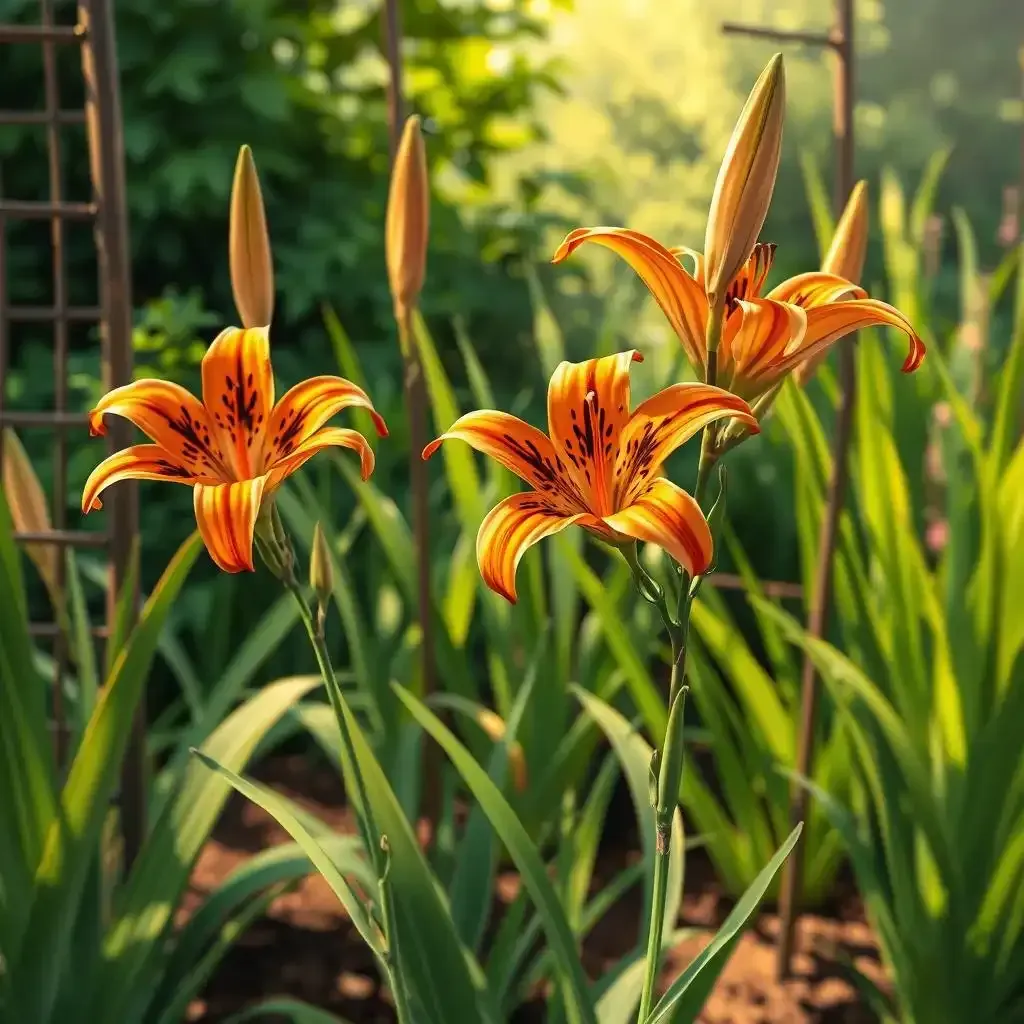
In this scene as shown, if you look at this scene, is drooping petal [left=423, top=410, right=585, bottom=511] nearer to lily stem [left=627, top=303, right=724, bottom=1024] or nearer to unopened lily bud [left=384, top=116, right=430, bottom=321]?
lily stem [left=627, top=303, right=724, bottom=1024]

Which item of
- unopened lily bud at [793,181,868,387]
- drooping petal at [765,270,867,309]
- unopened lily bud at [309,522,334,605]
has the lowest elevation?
unopened lily bud at [309,522,334,605]

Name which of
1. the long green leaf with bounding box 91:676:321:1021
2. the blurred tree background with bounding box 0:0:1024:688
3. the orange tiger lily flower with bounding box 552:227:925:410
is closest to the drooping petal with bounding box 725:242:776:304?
the orange tiger lily flower with bounding box 552:227:925:410

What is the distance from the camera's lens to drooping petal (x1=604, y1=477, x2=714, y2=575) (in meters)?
0.53

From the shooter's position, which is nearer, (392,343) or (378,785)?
(378,785)

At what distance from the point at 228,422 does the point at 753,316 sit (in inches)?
13.6

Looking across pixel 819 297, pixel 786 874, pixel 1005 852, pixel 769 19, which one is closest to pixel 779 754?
pixel 786 874

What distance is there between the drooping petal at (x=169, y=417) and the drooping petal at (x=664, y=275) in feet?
0.85

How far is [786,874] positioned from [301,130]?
1.85 meters

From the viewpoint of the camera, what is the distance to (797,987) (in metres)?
1.48

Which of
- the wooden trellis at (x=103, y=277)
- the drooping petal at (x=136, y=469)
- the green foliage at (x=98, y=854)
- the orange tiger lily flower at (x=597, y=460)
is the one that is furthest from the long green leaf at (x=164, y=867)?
the orange tiger lily flower at (x=597, y=460)

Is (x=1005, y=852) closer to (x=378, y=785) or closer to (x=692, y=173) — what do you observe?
(x=378, y=785)

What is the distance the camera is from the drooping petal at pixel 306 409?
69 cm

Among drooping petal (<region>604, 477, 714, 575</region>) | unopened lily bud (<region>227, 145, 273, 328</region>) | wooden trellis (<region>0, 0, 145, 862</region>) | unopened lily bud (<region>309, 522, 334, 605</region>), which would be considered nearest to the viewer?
drooping petal (<region>604, 477, 714, 575</region>)

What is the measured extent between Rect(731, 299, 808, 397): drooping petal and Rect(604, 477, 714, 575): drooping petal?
0.11 meters
